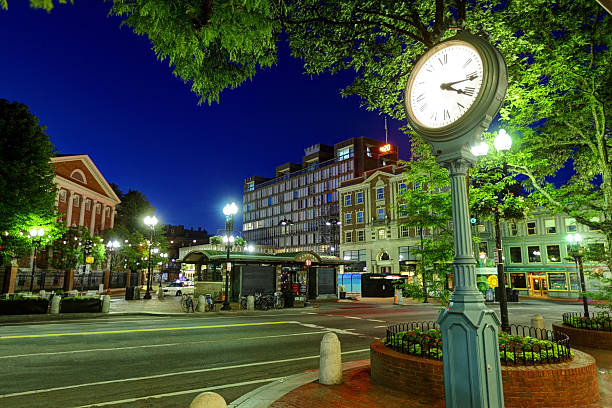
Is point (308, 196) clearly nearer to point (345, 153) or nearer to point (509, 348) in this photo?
point (345, 153)

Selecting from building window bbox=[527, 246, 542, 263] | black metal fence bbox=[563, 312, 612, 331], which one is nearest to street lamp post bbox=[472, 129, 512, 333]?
black metal fence bbox=[563, 312, 612, 331]

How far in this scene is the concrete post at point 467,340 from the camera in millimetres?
3621

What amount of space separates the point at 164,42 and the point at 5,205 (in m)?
29.6

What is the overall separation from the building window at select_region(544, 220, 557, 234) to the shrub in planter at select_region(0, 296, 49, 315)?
167ft

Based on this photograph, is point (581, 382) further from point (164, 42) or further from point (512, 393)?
point (164, 42)

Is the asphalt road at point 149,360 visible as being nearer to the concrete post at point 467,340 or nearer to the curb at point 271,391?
the curb at point 271,391

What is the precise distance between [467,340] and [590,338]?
10.2 meters

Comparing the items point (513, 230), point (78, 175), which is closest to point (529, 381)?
point (513, 230)

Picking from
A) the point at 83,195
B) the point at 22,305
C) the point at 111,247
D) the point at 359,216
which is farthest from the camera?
Answer: the point at 359,216

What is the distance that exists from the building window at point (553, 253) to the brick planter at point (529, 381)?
148 feet

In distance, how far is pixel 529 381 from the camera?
18.1 feet

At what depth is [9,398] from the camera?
21.3ft

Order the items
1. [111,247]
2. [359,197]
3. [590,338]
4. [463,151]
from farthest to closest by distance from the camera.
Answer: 1. [359,197]
2. [111,247]
3. [590,338]
4. [463,151]

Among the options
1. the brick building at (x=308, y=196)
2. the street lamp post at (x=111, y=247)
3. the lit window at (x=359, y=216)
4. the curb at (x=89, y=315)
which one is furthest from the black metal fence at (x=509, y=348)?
the brick building at (x=308, y=196)
